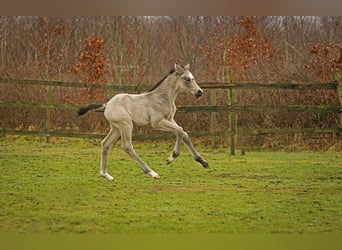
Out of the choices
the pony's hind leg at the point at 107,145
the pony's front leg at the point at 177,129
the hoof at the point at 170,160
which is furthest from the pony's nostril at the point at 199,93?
the pony's hind leg at the point at 107,145

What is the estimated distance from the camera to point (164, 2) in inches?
214

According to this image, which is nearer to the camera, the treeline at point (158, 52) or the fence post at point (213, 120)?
the treeline at point (158, 52)

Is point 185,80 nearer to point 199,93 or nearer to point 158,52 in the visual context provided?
point 199,93

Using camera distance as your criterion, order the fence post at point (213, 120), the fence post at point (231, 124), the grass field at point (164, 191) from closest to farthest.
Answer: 1. the grass field at point (164, 191)
2. the fence post at point (213, 120)
3. the fence post at point (231, 124)

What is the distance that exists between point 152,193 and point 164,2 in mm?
1501

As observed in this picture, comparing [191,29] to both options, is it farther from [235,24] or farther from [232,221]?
[232,221]

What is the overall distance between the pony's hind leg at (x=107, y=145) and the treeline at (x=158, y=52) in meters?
0.19

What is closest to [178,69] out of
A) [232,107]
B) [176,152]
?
[176,152]

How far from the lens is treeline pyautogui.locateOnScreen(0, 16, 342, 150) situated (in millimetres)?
5816

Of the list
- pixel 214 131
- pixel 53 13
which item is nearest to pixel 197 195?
pixel 214 131

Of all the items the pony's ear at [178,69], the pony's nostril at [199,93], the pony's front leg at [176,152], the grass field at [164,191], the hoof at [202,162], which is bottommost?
the grass field at [164,191]

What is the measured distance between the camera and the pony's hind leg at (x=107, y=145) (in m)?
5.68

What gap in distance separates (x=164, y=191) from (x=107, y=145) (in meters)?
0.64

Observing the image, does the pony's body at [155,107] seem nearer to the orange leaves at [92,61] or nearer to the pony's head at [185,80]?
the pony's head at [185,80]
